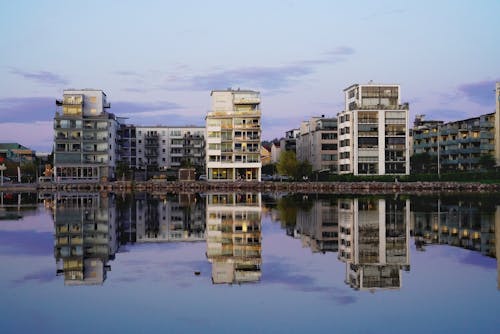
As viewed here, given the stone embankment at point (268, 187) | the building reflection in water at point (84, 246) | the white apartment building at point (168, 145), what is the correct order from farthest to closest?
the white apartment building at point (168, 145), the stone embankment at point (268, 187), the building reflection in water at point (84, 246)

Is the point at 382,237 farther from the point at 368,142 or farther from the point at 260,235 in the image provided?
the point at 368,142

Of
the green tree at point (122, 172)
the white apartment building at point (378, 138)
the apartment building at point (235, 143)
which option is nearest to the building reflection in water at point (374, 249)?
the white apartment building at point (378, 138)

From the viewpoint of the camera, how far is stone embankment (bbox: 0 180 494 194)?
11800 cm

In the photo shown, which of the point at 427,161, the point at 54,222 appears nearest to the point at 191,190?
the point at 427,161

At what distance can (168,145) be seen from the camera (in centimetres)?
19238

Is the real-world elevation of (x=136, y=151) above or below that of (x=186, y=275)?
above

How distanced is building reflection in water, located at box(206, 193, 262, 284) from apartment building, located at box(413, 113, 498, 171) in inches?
4213

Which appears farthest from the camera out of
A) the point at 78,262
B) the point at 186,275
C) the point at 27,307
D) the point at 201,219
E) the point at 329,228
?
the point at 201,219

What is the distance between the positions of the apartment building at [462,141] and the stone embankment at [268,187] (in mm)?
27561

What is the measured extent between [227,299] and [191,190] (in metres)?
107

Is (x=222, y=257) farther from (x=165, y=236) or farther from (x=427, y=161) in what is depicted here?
(x=427, y=161)

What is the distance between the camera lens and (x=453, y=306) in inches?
727

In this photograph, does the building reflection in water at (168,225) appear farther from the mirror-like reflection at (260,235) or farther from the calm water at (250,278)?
the calm water at (250,278)

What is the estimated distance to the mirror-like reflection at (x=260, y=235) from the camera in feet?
82.1
